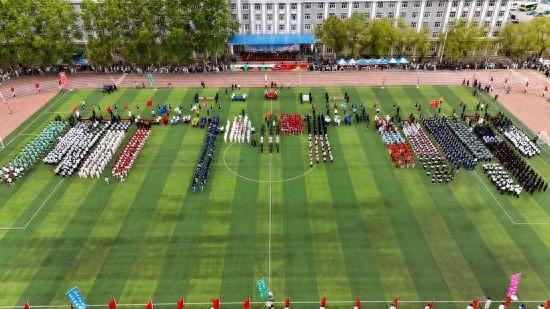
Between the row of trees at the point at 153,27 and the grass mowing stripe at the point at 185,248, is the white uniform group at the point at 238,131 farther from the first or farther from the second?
the row of trees at the point at 153,27

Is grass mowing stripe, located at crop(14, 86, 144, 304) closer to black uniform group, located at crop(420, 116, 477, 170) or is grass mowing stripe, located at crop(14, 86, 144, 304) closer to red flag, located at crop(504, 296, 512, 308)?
red flag, located at crop(504, 296, 512, 308)

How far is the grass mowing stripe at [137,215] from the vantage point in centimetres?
3597

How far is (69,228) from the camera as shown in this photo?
136ft

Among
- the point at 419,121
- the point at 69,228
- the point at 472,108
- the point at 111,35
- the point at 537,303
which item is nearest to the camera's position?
the point at 537,303

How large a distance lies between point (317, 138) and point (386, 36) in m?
38.3

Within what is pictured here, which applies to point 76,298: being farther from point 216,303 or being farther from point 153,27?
point 153,27

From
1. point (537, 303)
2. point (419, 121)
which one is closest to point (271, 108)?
point (419, 121)

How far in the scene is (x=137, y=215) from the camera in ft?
142

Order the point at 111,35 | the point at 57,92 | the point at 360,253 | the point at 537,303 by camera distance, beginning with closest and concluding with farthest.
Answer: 1. the point at 537,303
2. the point at 360,253
3. the point at 57,92
4. the point at 111,35

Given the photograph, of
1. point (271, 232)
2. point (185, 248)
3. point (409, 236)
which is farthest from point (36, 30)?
point (409, 236)

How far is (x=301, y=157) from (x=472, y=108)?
104ft

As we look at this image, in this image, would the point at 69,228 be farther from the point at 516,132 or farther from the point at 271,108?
the point at 516,132

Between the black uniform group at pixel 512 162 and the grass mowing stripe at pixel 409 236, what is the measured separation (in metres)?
11.6

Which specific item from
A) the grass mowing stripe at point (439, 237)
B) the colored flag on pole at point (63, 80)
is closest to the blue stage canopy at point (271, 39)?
the colored flag on pole at point (63, 80)
